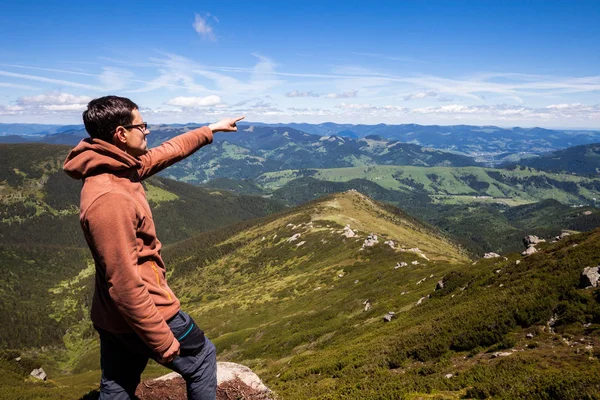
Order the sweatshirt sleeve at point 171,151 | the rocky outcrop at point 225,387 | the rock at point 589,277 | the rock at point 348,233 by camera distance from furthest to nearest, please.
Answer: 1. the rock at point 348,233
2. the rock at point 589,277
3. the rocky outcrop at point 225,387
4. the sweatshirt sleeve at point 171,151

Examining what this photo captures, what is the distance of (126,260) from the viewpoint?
469 centimetres

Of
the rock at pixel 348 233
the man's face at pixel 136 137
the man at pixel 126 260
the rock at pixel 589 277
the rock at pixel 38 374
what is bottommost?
the rock at pixel 38 374

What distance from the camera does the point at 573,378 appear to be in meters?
13.1

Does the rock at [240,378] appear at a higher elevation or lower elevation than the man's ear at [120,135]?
lower

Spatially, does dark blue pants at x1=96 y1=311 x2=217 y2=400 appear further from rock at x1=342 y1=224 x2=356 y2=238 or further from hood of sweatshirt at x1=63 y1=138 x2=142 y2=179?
rock at x1=342 y1=224 x2=356 y2=238

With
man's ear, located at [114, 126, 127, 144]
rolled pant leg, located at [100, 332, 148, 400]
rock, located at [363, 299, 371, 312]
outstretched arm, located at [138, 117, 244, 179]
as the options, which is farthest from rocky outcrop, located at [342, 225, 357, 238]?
man's ear, located at [114, 126, 127, 144]

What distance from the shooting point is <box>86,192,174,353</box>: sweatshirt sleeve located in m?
4.63

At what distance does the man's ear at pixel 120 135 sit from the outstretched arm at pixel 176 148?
1.93ft

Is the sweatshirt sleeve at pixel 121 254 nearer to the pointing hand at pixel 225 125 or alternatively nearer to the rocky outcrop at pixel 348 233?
the pointing hand at pixel 225 125

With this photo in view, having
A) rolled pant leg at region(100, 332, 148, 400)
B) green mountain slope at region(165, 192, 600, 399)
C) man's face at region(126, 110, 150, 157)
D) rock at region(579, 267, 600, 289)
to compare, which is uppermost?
man's face at region(126, 110, 150, 157)

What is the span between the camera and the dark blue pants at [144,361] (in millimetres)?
5901

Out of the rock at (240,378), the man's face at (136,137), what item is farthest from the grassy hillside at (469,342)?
the man's face at (136,137)

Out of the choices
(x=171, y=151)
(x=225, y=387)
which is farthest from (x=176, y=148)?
(x=225, y=387)

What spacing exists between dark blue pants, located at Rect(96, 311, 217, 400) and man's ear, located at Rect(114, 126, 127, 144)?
3.12m
